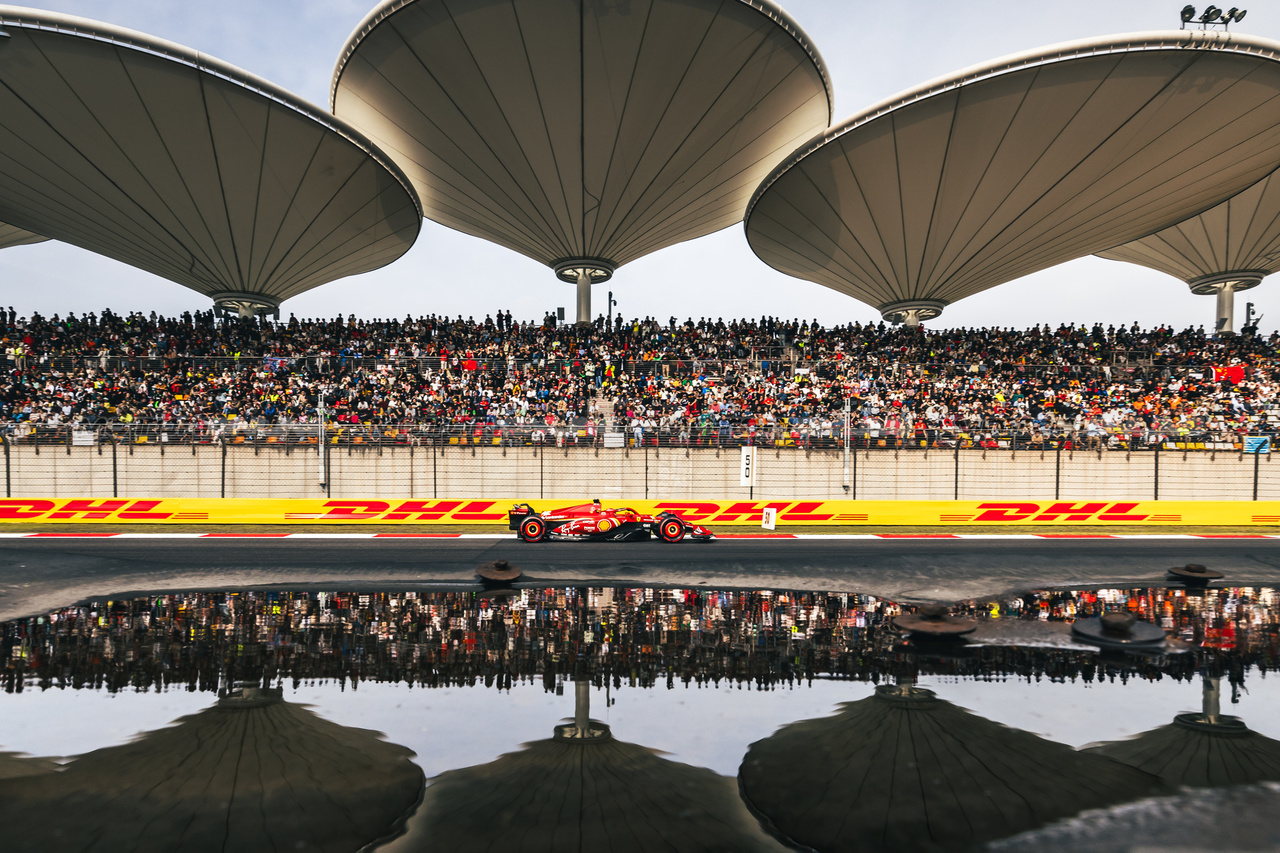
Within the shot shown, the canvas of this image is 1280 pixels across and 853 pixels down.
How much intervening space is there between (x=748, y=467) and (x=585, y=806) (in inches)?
792

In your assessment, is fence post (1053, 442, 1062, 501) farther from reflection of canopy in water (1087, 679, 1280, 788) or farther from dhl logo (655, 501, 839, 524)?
reflection of canopy in water (1087, 679, 1280, 788)

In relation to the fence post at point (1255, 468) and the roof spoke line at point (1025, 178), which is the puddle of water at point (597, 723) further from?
the roof spoke line at point (1025, 178)

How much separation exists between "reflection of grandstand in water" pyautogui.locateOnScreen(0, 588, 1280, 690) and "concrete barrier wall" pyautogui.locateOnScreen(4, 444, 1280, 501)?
560 inches

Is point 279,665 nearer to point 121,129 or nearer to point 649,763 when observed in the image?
point 649,763

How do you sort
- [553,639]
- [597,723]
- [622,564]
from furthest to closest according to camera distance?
[622,564] < [553,639] < [597,723]

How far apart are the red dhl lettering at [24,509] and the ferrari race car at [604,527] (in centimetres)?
1574

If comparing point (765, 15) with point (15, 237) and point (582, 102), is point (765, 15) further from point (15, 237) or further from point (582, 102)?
point (15, 237)

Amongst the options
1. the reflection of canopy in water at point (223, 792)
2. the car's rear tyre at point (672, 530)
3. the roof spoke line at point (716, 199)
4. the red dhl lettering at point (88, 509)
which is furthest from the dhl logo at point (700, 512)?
the roof spoke line at point (716, 199)

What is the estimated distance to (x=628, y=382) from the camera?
29844 mm

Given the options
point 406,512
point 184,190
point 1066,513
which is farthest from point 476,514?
point 184,190

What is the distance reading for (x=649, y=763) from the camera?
195 inches

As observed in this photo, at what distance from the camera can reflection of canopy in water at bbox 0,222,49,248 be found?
128 feet

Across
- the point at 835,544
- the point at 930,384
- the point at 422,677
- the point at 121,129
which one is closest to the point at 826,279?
the point at 930,384

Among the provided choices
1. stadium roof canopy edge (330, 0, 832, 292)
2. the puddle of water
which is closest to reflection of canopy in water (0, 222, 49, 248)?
stadium roof canopy edge (330, 0, 832, 292)
